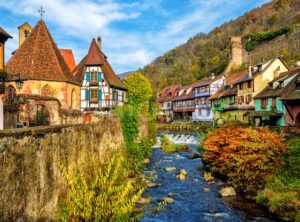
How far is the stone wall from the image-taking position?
6617 millimetres

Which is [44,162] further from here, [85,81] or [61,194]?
[85,81]

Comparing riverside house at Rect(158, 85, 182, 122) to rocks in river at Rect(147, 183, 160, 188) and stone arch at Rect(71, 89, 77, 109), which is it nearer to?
stone arch at Rect(71, 89, 77, 109)

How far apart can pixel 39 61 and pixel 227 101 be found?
114 ft

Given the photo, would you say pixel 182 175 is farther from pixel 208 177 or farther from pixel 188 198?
pixel 188 198

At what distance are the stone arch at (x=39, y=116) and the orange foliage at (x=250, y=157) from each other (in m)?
12.8

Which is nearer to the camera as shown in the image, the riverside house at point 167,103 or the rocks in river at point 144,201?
the rocks in river at point 144,201

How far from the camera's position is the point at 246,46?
3127 inches

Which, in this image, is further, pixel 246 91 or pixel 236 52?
pixel 236 52

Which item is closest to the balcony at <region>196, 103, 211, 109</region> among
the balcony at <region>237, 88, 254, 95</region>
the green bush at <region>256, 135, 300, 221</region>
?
the balcony at <region>237, 88, 254, 95</region>

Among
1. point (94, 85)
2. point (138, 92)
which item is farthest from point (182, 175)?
point (138, 92)

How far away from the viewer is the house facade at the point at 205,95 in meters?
60.2

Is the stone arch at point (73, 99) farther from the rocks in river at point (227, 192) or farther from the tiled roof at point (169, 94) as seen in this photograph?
the tiled roof at point (169, 94)

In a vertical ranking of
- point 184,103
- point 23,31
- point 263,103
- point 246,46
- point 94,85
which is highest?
point 246,46

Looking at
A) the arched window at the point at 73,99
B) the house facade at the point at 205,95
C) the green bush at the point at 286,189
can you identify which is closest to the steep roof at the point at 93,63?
the arched window at the point at 73,99
